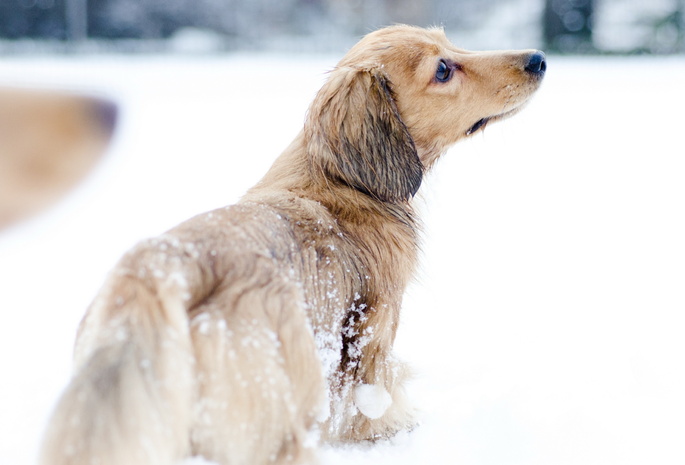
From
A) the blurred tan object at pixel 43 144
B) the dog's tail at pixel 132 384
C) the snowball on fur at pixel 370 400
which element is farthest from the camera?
the blurred tan object at pixel 43 144

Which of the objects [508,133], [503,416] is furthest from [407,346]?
[508,133]

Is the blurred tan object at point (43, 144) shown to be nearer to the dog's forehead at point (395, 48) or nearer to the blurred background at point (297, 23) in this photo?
the blurred background at point (297, 23)

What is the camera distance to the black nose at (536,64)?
2969 millimetres

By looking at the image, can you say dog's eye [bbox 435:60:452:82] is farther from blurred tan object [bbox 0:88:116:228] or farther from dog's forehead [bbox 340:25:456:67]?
blurred tan object [bbox 0:88:116:228]

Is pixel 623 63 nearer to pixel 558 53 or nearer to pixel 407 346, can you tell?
pixel 558 53

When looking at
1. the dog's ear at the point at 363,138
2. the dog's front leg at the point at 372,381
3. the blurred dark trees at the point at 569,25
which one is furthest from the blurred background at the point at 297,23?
the dog's front leg at the point at 372,381

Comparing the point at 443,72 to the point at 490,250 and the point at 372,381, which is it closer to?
the point at 372,381

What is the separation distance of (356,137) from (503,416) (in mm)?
1238

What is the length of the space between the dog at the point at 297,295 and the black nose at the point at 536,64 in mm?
11

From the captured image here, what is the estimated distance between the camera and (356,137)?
2.68 m

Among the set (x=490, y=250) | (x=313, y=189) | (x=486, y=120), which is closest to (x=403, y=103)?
(x=486, y=120)

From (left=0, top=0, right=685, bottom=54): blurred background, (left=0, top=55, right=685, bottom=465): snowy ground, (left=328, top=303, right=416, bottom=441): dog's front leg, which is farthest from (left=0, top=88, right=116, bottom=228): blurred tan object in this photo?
(left=328, top=303, right=416, bottom=441): dog's front leg

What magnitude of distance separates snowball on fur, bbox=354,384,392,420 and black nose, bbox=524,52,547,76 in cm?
154

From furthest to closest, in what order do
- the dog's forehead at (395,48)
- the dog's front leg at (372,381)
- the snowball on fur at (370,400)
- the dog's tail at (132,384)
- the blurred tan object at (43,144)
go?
the blurred tan object at (43,144) → the dog's forehead at (395,48) → the snowball on fur at (370,400) → the dog's front leg at (372,381) → the dog's tail at (132,384)
